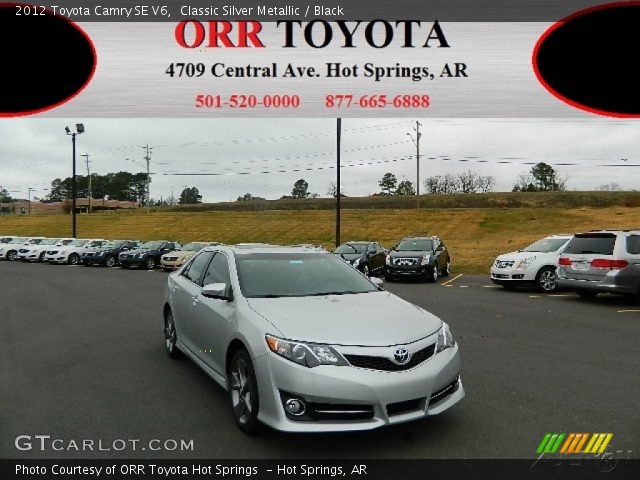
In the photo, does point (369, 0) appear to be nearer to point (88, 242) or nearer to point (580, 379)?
point (580, 379)

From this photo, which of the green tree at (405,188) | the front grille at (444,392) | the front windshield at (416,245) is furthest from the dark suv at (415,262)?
the green tree at (405,188)

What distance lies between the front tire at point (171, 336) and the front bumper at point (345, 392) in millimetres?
2861

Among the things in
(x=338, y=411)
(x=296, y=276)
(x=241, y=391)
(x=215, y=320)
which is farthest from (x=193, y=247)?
(x=338, y=411)

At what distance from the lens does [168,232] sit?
55.8 m

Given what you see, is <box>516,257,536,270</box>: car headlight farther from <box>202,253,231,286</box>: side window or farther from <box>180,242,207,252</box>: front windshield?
<box>180,242,207,252</box>: front windshield

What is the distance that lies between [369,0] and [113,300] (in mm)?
10231

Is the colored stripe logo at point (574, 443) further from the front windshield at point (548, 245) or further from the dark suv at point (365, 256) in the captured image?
the dark suv at point (365, 256)

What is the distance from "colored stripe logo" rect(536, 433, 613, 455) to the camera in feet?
12.4

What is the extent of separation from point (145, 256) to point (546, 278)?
18413 millimetres

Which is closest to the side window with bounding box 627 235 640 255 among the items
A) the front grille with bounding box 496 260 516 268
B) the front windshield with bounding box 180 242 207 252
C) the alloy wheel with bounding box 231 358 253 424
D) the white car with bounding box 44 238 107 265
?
the front grille with bounding box 496 260 516 268

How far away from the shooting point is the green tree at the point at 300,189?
138 meters

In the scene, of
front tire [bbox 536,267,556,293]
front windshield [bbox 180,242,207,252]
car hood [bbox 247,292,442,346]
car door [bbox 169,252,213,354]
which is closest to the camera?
car hood [bbox 247,292,442,346]

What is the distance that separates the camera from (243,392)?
4109 millimetres

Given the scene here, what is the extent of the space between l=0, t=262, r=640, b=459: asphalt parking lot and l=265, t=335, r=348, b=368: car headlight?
712 mm
